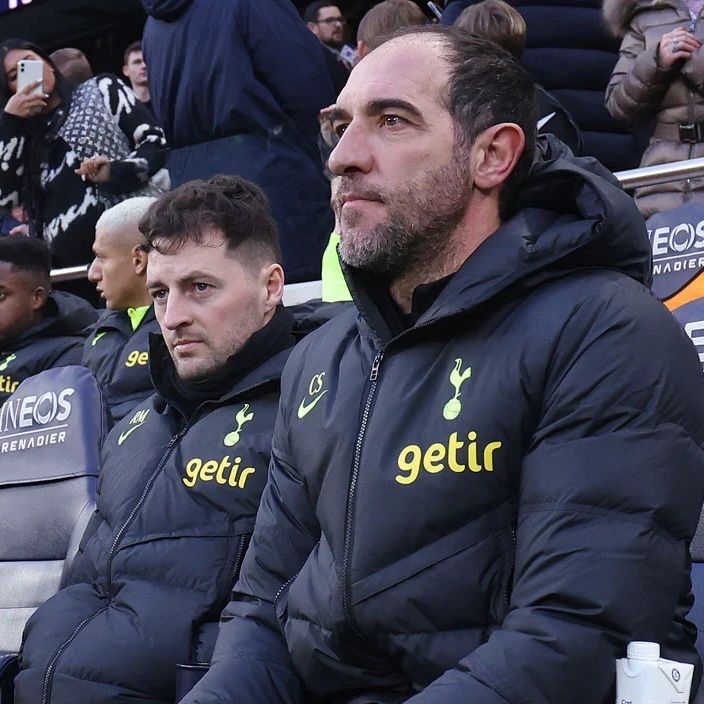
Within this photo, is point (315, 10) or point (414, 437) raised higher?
point (315, 10)

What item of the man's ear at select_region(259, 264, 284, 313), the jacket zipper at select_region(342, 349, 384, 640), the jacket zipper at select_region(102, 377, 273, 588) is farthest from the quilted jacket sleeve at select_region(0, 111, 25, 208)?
the jacket zipper at select_region(342, 349, 384, 640)

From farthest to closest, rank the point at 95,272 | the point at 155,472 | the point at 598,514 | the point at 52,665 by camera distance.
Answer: the point at 95,272
the point at 155,472
the point at 52,665
the point at 598,514

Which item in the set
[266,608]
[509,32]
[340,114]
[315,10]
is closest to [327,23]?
[315,10]

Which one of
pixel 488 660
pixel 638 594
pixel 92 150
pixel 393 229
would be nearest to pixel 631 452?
pixel 638 594

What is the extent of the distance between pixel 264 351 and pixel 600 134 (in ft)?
7.22

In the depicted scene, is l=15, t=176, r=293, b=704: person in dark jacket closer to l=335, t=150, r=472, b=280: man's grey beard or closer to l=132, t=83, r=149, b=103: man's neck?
l=335, t=150, r=472, b=280: man's grey beard

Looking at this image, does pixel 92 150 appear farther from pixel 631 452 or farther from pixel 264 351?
pixel 631 452

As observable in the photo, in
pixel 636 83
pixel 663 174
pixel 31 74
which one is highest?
pixel 31 74

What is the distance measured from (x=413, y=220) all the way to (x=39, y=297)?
3.98 meters

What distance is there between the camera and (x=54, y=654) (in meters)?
3.32

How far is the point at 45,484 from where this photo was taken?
427cm

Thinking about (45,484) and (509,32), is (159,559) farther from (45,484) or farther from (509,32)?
(509,32)

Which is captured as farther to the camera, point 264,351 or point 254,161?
point 254,161

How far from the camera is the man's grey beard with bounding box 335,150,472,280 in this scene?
2.60 metres
